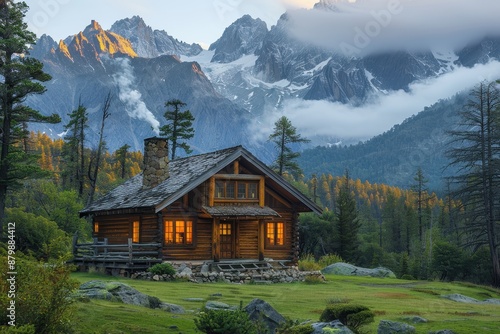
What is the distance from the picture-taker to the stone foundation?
34000 millimetres

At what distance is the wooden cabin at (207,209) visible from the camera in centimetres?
3662

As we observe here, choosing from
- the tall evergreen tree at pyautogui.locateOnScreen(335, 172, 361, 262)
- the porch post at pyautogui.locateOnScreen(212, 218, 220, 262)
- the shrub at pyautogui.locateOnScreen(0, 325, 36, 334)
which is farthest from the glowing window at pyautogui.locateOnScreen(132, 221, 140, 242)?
the tall evergreen tree at pyautogui.locateOnScreen(335, 172, 361, 262)

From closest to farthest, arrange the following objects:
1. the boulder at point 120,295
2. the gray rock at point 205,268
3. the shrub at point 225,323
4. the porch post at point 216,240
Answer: the shrub at point 225,323
the boulder at point 120,295
the gray rock at point 205,268
the porch post at point 216,240

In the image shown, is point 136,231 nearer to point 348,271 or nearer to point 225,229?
point 225,229

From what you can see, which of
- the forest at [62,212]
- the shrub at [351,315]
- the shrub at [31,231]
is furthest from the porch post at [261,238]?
the shrub at [351,315]

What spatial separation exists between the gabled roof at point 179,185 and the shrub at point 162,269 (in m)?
3.09

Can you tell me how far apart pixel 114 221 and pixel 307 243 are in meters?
37.7

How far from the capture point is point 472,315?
890 inches

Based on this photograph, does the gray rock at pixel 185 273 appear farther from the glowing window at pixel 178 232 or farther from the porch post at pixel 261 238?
the porch post at pixel 261 238

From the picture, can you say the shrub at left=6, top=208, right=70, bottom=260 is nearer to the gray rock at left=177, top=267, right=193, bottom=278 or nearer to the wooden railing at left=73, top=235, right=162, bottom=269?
the wooden railing at left=73, top=235, right=162, bottom=269

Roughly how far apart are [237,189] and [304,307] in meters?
16.5

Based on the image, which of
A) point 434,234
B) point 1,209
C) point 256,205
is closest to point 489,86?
point 256,205

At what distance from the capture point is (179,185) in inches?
1443

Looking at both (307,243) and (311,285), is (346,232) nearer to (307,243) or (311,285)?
(307,243)
